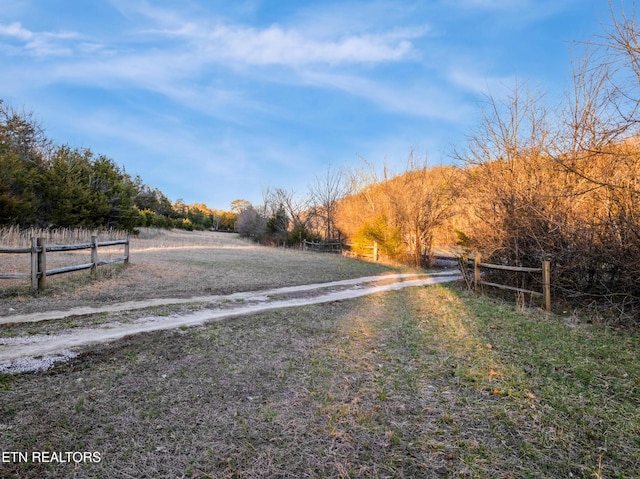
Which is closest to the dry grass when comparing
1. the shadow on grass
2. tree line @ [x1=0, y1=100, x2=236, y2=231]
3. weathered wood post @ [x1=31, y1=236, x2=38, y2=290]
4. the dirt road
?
weathered wood post @ [x1=31, y1=236, x2=38, y2=290]

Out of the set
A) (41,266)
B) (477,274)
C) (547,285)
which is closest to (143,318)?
(41,266)

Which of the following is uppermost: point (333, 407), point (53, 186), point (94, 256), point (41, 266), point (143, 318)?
point (53, 186)

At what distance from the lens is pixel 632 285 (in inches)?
275

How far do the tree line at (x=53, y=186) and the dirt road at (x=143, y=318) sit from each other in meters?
18.4

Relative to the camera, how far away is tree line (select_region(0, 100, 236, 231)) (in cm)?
A: 2147

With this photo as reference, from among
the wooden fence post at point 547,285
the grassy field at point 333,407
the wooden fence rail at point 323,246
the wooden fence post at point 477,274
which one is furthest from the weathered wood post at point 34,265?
the wooden fence rail at point 323,246

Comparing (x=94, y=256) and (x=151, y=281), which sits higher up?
(x=94, y=256)

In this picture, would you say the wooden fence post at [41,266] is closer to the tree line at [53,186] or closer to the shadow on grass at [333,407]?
the shadow on grass at [333,407]

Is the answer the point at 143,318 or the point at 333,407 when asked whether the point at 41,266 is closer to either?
the point at 143,318

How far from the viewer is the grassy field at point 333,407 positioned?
105 inches

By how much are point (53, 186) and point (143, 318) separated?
25025 millimetres

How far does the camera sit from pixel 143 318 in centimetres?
668

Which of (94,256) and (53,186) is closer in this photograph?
(94,256)

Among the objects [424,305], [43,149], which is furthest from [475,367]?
[43,149]
